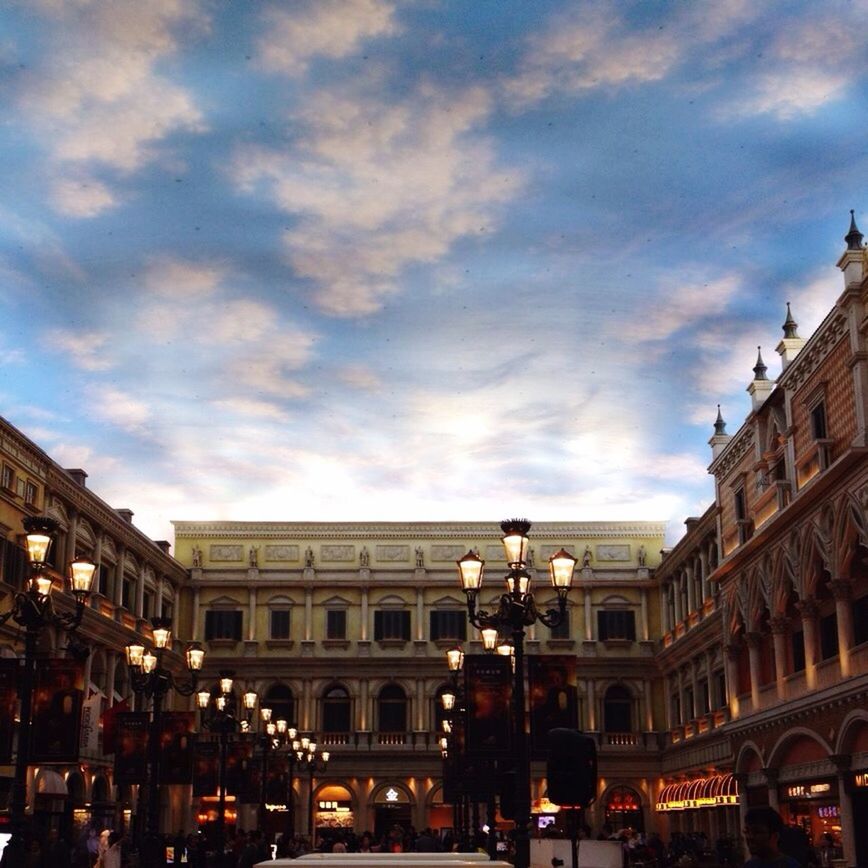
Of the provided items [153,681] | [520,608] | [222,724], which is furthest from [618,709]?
[520,608]

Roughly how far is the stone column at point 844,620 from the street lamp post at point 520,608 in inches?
477

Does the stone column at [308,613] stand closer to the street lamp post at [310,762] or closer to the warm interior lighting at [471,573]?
the street lamp post at [310,762]

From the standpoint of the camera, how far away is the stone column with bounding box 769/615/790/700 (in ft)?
106

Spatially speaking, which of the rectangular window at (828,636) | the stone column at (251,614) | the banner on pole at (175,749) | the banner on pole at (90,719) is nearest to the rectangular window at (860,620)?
the rectangular window at (828,636)

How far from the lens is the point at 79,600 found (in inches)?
666

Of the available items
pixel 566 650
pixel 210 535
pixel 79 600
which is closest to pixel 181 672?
pixel 210 535

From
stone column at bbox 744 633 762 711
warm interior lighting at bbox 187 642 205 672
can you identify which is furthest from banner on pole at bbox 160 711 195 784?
stone column at bbox 744 633 762 711

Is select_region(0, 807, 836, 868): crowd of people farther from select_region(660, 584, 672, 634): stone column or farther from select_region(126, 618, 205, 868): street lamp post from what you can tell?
select_region(660, 584, 672, 634): stone column

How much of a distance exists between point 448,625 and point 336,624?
483 cm

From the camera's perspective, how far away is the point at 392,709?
55938 mm

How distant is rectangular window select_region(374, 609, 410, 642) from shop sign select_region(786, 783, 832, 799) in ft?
85.9

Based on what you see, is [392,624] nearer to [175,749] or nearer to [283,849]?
[283,849]

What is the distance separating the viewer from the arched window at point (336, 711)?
5562 cm

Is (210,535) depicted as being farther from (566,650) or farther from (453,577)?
(566,650)
